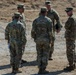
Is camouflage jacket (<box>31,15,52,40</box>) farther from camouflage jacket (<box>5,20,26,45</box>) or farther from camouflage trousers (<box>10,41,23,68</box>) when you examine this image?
camouflage trousers (<box>10,41,23,68</box>)

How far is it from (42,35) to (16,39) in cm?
87

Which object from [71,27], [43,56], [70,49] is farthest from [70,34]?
[43,56]

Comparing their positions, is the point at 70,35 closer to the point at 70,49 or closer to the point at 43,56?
the point at 70,49

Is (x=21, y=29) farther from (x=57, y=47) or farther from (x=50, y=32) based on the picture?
(x=57, y=47)

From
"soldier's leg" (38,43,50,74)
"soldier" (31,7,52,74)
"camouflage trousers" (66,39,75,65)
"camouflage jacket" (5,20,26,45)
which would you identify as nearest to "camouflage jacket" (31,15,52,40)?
"soldier" (31,7,52,74)

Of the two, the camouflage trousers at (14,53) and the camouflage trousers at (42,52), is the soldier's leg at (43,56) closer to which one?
the camouflage trousers at (42,52)

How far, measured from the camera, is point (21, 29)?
13859mm

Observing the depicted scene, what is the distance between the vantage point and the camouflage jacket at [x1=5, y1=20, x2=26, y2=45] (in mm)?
13848

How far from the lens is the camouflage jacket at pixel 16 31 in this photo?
13.8m

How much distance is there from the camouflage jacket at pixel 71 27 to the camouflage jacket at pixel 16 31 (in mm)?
1474

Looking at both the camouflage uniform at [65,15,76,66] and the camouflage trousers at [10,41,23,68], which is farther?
the camouflage uniform at [65,15,76,66]

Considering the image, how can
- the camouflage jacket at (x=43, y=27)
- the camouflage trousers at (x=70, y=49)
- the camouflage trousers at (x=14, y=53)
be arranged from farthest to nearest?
the camouflage trousers at (x=70, y=49), the camouflage trousers at (x=14, y=53), the camouflage jacket at (x=43, y=27)

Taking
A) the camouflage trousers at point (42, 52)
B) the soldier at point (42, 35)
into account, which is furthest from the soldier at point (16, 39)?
the camouflage trousers at point (42, 52)

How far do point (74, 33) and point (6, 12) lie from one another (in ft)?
55.2
